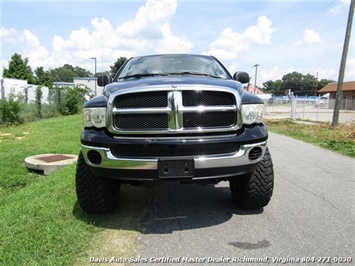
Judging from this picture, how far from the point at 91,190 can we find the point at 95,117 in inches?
31.6

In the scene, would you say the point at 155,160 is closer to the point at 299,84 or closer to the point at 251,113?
the point at 251,113

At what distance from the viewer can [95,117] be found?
2756 millimetres

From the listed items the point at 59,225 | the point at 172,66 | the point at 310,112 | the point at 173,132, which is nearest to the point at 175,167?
the point at 173,132

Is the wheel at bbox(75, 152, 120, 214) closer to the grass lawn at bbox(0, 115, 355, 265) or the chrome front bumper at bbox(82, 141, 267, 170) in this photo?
the grass lawn at bbox(0, 115, 355, 265)

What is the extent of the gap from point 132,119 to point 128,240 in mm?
1140

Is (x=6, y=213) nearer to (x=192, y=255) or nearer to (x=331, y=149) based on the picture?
(x=192, y=255)

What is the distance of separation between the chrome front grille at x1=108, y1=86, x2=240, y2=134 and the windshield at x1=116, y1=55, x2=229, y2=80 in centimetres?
99

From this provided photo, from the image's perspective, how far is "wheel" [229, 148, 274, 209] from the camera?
10.2ft

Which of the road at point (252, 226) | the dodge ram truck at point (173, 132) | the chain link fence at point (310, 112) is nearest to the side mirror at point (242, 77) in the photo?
the dodge ram truck at point (173, 132)

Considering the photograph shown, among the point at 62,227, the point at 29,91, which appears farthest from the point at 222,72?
the point at 29,91

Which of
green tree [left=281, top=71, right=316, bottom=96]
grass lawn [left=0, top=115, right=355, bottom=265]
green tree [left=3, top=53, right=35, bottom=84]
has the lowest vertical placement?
grass lawn [left=0, top=115, right=355, bottom=265]

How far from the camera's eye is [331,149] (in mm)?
8156

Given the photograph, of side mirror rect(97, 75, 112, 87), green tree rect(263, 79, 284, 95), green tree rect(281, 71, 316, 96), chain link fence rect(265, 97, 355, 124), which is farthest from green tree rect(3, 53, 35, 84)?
green tree rect(263, 79, 284, 95)

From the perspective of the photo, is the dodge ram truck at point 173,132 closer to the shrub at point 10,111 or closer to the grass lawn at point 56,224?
the grass lawn at point 56,224
